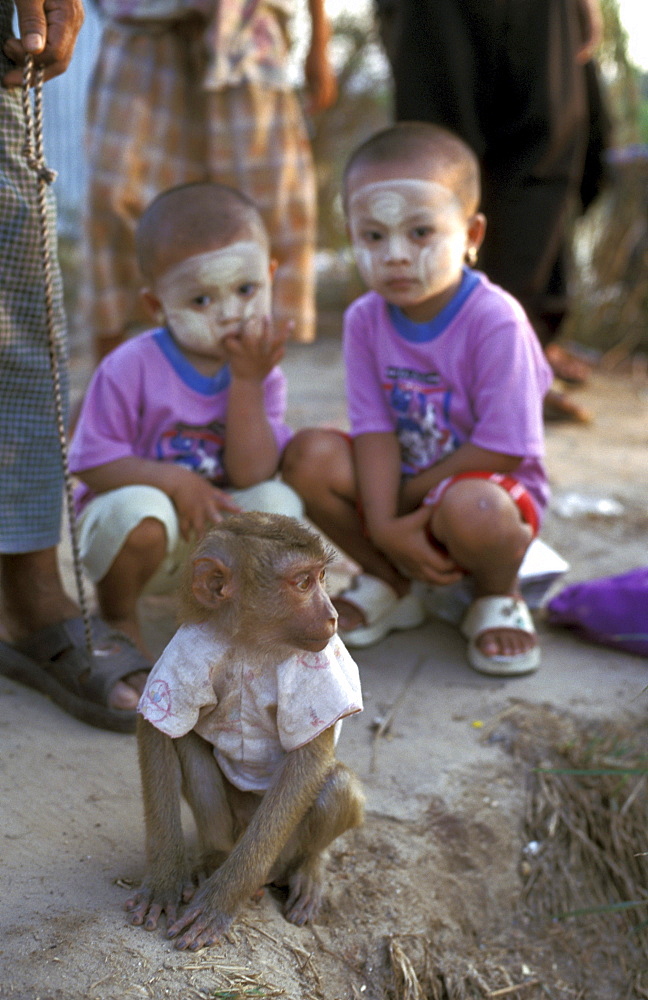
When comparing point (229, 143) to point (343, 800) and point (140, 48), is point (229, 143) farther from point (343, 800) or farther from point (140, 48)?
point (343, 800)

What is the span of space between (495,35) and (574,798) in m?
3.42

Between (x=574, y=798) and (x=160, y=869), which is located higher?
(x=160, y=869)

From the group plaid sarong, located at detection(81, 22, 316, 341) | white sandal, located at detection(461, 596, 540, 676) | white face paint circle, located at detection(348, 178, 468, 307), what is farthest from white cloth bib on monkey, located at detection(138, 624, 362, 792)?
plaid sarong, located at detection(81, 22, 316, 341)

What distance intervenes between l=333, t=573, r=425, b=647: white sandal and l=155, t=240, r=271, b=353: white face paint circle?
0.93 meters

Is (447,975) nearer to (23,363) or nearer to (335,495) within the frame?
(335,495)

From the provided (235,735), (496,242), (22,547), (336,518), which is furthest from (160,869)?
(496,242)

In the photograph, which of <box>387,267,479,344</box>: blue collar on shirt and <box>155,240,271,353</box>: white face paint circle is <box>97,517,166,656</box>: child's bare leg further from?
<box>387,267,479,344</box>: blue collar on shirt

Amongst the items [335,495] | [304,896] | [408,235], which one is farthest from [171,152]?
[304,896]

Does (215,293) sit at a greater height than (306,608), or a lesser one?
greater

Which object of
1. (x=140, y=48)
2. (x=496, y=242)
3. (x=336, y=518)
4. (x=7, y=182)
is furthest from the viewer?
(x=496, y=242)

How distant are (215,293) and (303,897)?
5.45 ft

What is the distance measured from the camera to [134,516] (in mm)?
2881

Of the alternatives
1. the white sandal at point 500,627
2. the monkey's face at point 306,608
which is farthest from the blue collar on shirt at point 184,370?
the monkey's face at point 306,608

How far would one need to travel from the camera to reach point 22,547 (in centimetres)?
277
